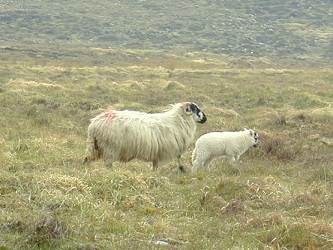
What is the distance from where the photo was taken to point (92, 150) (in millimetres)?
13789

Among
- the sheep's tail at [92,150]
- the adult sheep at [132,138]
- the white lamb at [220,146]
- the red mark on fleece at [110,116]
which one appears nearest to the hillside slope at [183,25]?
the white lamb at [220,146]

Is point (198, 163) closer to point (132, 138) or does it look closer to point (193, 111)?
point (193, 111)

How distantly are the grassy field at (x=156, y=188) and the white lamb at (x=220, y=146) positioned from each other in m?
0.30

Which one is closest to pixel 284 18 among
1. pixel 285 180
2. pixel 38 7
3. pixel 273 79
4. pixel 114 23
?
pixel 114 23

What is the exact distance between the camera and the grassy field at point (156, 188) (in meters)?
7.90

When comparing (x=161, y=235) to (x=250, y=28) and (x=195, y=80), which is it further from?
(x=250, y=28)

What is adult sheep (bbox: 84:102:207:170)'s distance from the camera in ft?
44.7

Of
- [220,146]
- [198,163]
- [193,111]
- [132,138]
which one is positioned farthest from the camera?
[193,111]

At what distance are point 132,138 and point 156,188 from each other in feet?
8.72

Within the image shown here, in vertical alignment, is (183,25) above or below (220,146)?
below

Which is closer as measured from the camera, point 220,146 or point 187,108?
point 220,146

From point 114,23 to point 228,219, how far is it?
89407mm

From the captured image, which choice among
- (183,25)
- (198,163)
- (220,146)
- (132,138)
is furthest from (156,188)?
(183,25)

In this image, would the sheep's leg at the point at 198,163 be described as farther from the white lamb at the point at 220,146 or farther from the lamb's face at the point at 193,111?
the lamb's face at the point at 193,111
